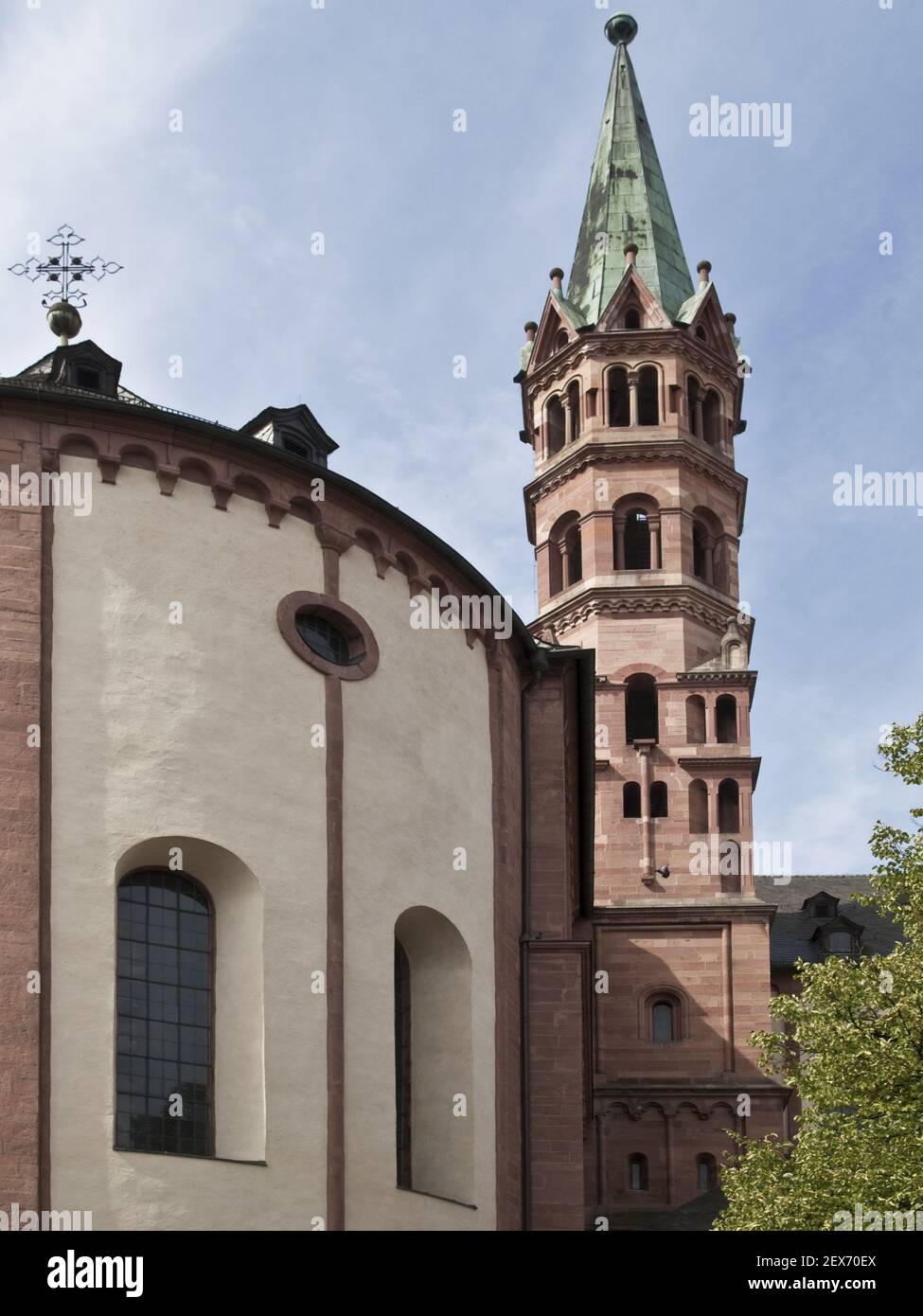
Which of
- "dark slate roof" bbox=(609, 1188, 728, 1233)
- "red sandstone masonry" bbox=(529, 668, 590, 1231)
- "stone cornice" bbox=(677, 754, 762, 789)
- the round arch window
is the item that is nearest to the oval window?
the round arch window

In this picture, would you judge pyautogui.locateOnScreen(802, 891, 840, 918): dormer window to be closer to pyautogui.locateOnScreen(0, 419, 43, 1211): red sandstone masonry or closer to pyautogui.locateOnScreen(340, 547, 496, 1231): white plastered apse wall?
pyautogui.locateOnScreen(340, 547, 496, 1231): white plastered apse wall

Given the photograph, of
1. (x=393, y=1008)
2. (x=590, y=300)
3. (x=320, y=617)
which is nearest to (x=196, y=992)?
(x=393, y=1008)

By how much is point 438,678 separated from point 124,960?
22.8 ft

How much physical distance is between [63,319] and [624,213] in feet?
124

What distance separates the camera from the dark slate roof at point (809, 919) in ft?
220

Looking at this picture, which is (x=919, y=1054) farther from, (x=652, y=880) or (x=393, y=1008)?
(x=652, y=880)

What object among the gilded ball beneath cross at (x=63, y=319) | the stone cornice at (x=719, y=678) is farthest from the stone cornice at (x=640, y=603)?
the gilded ball beneath cross at (x=63, y=319)

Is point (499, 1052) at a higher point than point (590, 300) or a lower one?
lower

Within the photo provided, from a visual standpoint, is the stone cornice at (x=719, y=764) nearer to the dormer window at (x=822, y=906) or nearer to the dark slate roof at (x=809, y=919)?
the dark slate roof at (x=809, y=919)

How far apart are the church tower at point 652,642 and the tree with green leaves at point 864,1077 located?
23398 mm

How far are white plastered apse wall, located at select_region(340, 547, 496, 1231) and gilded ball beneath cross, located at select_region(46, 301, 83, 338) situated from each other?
742 cm

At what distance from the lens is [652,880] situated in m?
56.1

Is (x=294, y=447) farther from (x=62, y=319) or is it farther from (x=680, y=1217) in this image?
(x=680, y=1217)
